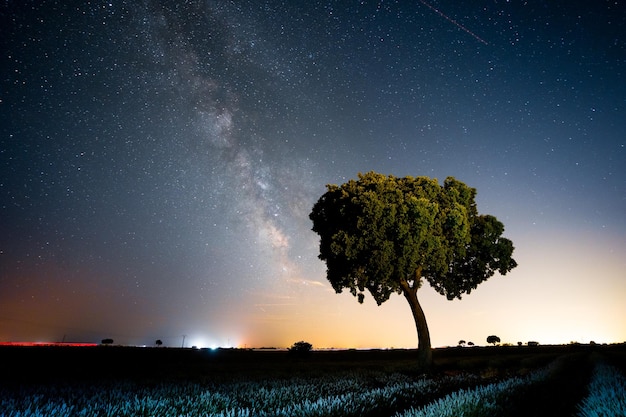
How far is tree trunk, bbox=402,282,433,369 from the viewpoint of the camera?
2035 centimetres

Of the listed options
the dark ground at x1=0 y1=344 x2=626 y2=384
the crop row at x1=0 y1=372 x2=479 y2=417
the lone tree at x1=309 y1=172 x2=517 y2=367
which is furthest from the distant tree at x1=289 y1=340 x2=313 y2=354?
the crop row at x1=0 y1=372 x2=479 y2=417

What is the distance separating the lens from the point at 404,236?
66.3ft

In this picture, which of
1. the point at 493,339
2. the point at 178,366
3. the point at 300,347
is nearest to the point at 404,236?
the point at 178,366

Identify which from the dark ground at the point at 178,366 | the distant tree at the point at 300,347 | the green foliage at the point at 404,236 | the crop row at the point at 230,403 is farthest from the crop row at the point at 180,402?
the distant tree at the point at 300,347

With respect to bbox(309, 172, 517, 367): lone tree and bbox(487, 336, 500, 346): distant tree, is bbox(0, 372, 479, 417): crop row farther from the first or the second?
bbox(487, 336, 500, 346): distant tree

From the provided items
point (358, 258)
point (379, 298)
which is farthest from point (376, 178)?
point (379, 298)

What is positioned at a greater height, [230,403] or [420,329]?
[420,329]

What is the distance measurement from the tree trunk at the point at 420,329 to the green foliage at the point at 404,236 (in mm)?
447

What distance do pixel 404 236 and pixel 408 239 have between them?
0.35 meters

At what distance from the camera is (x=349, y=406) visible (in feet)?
17.6

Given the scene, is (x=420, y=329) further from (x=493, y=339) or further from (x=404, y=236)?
(x=493, y=339)

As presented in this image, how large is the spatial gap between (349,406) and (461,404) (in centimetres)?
174

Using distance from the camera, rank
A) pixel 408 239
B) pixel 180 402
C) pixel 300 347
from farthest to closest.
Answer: pixel 300 347, pixel 408 239, pixel 180 402

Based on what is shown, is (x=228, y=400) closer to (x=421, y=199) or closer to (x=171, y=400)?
(x=171, y=400)
